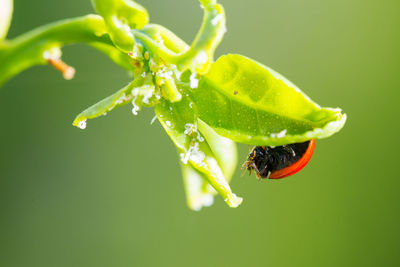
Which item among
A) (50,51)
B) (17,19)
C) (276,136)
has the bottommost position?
(276,136)

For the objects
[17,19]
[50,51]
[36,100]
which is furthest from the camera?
[36,100]

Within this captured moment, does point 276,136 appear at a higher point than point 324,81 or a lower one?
lower

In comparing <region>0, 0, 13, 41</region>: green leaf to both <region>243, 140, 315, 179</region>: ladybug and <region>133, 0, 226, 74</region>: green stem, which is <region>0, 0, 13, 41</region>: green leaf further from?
<region>243, 140, 315, 179</region>: ladybug

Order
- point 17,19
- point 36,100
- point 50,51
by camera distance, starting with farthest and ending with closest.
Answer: point 36,100 → point 17,19 → point 50,51

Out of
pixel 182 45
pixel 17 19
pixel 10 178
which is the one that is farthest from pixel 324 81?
pixel 182 45

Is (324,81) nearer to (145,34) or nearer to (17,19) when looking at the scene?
(17,19)

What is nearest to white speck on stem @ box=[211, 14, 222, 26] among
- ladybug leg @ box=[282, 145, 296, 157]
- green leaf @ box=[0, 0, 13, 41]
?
green leaf @ box=[0, 0, 13, 41]

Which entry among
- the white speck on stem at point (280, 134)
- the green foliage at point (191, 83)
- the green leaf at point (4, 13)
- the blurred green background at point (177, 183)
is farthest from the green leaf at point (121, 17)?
the blurred green background at point (177, 183)
